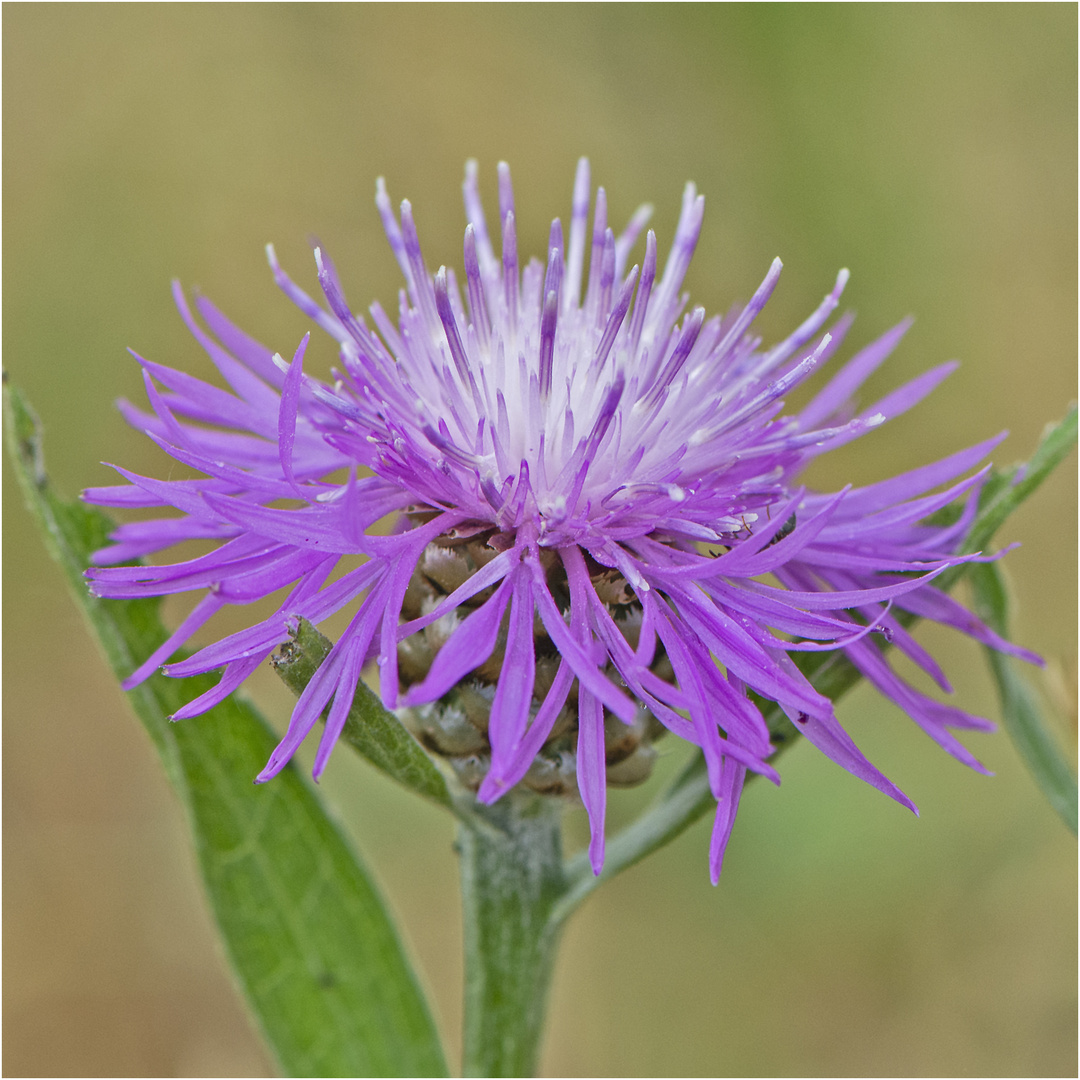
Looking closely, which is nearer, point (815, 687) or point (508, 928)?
point (815, 687)

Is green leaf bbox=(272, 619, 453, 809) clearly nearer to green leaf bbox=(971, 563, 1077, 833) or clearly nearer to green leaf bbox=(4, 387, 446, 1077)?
green leaf bbox=(4, 387, 446, 1077)

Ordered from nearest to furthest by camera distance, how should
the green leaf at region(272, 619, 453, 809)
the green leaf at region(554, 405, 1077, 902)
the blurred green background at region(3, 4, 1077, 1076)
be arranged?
the green leaf at region(272, 619, 453, 809) < the green leaf at region(554, 405, 1077, 902) < the blurred green background at region(3, 4, 1077, 1076)

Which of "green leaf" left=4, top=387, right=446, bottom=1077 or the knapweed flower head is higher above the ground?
the knapweed flower head

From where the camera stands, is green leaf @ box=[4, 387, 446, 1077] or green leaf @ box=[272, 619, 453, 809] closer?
green leaf @ box=[272, 619, 453, 809]

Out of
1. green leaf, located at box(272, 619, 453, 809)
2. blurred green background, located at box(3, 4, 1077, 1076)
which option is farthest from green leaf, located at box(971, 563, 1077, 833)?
blurred green background, located at box(3, 4, 1077, 1076)

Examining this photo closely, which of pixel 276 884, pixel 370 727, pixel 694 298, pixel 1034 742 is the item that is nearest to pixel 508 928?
pixel 276 884

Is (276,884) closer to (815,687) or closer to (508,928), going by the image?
(508,928)

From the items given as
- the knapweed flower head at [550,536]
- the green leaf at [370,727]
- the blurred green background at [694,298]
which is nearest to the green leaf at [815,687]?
Answer: the knapweed flower head at [550,536]
